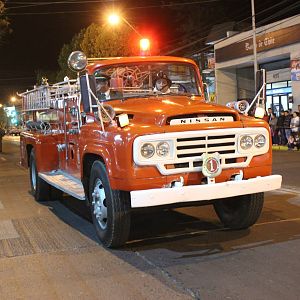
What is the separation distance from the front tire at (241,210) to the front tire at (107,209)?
1.67m

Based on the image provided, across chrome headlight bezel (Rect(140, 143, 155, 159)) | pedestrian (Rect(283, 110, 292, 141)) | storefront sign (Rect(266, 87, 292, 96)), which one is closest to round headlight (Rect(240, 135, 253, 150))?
chrome headlight bezel (Rect(140, 143, 155, 159))

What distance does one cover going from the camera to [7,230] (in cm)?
756

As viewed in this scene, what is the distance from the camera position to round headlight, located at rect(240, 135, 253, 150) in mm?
Result: 6113

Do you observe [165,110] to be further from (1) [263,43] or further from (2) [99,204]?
(1) [263,43]

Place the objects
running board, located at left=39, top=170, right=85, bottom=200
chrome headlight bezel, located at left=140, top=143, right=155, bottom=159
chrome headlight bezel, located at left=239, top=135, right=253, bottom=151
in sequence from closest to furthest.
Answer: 1. chrome headlight bezel, located at left=140, top=143, right=155, bottom=159
2. chrome headlight bezel, located at left=239, top=135, right=253, bottom=151
3. running board, located at left=39, top=170, right=85, bottom=200

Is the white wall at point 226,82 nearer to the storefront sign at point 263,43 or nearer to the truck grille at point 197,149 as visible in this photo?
the storefront sign at point 263,43

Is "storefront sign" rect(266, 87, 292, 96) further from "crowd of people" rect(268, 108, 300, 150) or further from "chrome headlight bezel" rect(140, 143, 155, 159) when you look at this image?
"chrome headlight bezel" rect(140, 143, 155, 159)

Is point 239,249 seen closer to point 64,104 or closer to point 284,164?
point 64,104

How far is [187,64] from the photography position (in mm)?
8195

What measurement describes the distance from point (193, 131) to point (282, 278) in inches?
73.3

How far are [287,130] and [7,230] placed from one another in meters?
16.7

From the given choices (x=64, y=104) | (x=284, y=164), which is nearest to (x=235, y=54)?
(x=284, y=164)

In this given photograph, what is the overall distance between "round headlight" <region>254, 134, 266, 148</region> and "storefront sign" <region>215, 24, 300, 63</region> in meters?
19.7

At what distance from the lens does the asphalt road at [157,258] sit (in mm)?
4805
